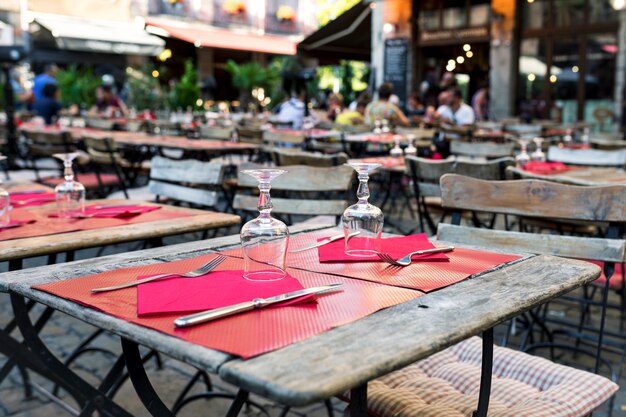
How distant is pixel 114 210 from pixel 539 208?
5.01 ft

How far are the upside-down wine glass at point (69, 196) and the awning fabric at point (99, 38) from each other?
1526 cm

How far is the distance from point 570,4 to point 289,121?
6339 mm

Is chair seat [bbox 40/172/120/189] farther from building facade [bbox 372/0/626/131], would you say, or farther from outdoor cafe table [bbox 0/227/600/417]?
building facade [bbox 372/0/626/131]

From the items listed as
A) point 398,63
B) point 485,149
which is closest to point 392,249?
point 485,149

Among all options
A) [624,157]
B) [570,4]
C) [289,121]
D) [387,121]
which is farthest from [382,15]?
[624,157]

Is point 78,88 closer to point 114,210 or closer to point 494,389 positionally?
point 114,210

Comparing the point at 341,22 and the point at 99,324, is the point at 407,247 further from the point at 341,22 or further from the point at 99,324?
the point at 341,22

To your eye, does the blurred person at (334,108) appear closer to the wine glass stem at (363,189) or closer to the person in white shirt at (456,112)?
the person in white shirt at (456,112)

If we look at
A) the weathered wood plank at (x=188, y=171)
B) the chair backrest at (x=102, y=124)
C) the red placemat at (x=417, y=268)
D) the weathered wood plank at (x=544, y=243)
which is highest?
the chair backrest at (x=102, y=124)

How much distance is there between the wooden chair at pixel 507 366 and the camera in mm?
1667

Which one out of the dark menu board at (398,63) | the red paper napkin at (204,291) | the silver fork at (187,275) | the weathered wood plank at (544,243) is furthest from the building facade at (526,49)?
the red paper napkin at (204,291)

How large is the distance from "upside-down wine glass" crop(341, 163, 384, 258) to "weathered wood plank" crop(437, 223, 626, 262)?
503mm

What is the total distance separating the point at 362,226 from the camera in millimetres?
1848

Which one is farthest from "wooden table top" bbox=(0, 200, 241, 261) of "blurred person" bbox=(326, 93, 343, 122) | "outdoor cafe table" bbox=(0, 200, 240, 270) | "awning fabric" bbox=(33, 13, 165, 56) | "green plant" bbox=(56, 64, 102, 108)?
"awning fabric" bbox=(33, 13, 165, 56)
